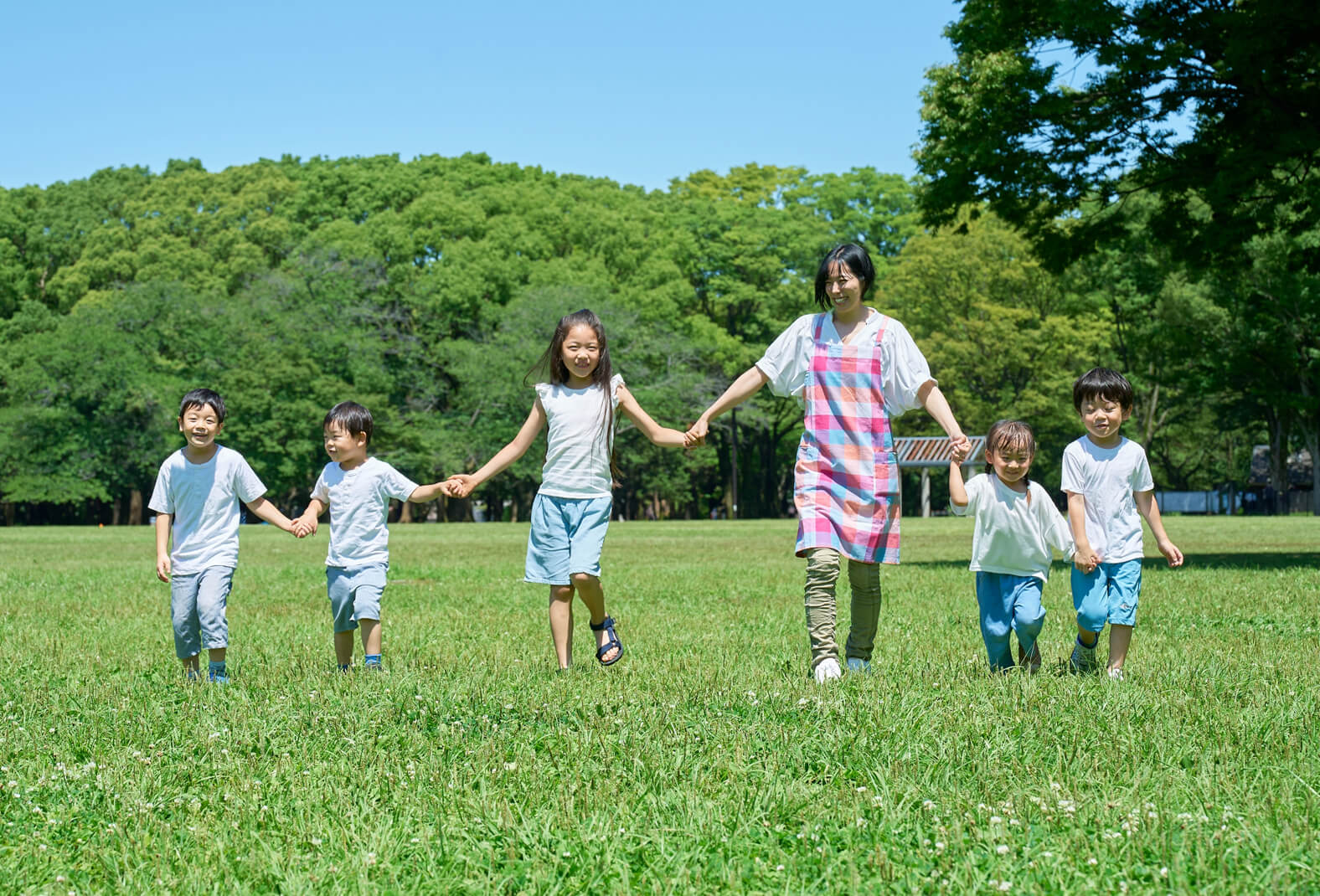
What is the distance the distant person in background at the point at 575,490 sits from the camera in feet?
→ 22.7

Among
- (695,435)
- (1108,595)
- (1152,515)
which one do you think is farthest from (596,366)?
(1152,515)

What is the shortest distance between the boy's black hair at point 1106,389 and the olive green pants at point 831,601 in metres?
1.39

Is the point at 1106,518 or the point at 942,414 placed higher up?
the point at 942,414

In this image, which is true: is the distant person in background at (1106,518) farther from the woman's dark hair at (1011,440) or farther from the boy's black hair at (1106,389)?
the woman's dark hair at (1011,440)

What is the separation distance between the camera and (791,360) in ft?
21.6

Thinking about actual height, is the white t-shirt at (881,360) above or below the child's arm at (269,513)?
above

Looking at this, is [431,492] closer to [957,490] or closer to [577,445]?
[577,445]

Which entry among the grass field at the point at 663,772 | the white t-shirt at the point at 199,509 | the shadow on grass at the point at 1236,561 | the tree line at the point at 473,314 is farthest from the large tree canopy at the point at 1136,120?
the tree line at the point at 473,314

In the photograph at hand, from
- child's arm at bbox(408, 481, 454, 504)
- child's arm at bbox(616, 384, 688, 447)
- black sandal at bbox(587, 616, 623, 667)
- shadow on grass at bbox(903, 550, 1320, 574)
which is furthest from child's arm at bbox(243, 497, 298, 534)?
shadow on grass at bbox(903, 550, 1320, 574)

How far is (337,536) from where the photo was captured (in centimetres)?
729

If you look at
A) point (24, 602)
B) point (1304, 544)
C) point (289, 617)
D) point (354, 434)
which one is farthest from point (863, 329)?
point (1304, 544)

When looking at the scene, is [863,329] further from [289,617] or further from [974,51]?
[974,51]

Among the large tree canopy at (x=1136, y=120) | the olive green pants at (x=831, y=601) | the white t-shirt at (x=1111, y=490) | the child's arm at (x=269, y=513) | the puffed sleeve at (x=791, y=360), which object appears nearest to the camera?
the olive green pants at (x=831, y=601)

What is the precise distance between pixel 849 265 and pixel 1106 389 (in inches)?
57.1
